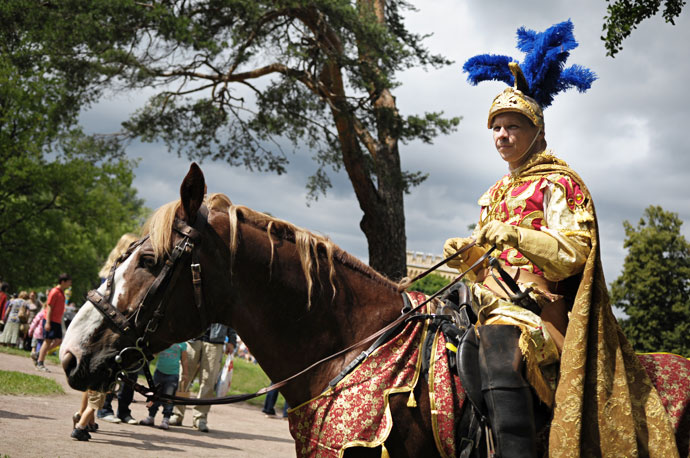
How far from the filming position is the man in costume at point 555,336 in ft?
9.14

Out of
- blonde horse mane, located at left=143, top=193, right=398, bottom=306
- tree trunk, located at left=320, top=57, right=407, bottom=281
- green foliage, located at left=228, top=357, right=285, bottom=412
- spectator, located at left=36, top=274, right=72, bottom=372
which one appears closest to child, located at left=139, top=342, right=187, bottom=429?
spectator, located at left=36, top=274, right=72, bottom=372

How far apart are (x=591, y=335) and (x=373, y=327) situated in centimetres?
109

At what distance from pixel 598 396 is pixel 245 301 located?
181cm

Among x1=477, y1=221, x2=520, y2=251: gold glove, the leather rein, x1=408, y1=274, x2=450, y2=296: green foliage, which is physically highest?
x1=408, y1=274, x2=450, y2=296: green foliage

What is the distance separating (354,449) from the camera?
2.74 metres

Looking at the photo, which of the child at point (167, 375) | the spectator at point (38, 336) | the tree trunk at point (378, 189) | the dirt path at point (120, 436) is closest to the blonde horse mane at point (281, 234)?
the dirt path at point (120, 436)

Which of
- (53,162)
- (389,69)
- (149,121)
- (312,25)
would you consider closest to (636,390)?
(389,69)

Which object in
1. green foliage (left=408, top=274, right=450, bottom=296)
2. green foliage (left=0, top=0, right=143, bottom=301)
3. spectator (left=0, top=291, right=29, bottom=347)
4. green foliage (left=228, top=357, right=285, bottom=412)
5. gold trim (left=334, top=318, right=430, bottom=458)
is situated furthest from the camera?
green foliage (left=408, top=274, right=450, bottom=296)

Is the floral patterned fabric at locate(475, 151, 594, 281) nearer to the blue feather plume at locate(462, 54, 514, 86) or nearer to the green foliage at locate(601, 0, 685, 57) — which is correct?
the blue feather plume at locate(462, 54, 514, 86)

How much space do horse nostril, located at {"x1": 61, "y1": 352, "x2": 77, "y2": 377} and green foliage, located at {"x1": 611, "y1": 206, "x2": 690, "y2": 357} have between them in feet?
61.8

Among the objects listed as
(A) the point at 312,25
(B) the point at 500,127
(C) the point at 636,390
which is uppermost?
(A) the point at 312,25

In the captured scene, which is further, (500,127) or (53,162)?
(53,162)

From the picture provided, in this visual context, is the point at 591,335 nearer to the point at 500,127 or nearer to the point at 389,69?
the point at 500,127

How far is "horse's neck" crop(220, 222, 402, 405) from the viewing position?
10.1 feet
